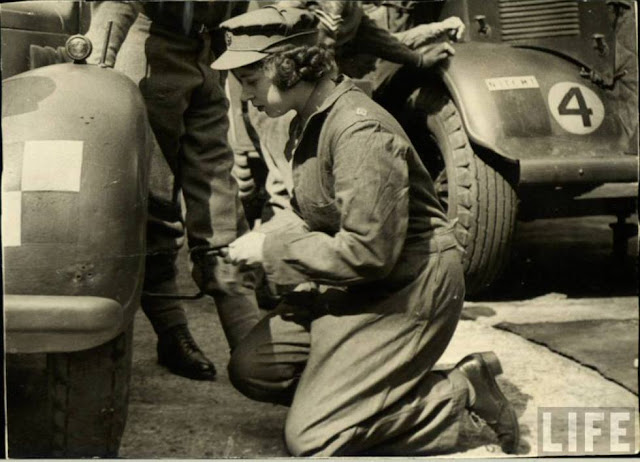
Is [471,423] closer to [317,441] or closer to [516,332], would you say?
[317,441]

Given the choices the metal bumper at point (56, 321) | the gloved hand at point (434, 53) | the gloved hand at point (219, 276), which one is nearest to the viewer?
the metal bumper at point (56, 321)

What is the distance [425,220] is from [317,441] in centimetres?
66

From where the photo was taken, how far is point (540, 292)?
453 cm

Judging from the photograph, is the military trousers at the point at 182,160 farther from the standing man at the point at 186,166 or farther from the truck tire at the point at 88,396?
the truck tire at the point at 88,396

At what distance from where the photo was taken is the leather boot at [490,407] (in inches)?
116

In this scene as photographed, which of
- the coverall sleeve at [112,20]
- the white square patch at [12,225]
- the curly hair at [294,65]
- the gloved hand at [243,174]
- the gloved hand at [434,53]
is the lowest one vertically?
the gloved hand at [243,174]

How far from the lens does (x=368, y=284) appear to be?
9.24 feet

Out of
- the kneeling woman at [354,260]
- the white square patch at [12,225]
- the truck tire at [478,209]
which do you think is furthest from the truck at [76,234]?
the truck tire at [478,209]

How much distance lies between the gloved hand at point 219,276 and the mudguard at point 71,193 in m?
0.91

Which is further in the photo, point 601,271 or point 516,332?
point 601,271

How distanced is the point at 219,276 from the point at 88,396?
38.2 inches

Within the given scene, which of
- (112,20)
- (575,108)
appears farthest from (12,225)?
(575,108)

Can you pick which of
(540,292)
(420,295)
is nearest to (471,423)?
(420,295)

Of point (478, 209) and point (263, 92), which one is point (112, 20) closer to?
point (263, 92)
